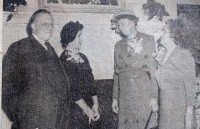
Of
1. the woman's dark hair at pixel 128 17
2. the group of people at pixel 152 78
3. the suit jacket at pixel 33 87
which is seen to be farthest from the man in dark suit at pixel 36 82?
the woman's dark hair at pixel 128 17

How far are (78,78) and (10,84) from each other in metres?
0.69

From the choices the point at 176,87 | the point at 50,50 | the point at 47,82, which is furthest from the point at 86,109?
the point at 176,87

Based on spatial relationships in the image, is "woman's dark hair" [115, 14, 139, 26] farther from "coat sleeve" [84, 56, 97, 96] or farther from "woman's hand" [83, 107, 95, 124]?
"woman's hand" [83, 107, 95, 124]

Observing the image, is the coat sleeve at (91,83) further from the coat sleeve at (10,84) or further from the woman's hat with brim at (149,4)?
the woman's hat with brim at (149,4)

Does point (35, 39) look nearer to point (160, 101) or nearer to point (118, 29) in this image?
point (118, 29)

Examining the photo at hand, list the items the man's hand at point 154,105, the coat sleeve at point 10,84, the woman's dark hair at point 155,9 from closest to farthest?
1. the coat sleeve at point 10,84
2. the man's hand at point 154,105
3. the woman's dark hair at point 155,9

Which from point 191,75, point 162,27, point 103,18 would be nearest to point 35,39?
point 103,18

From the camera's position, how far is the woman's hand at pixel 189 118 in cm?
423

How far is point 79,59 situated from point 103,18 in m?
0.51

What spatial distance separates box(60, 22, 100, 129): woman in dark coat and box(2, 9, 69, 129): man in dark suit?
0.07m

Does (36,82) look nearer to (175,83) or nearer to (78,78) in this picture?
(78,78)

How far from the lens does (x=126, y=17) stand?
4305 mm

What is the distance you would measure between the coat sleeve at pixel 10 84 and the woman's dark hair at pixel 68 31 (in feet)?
1.78

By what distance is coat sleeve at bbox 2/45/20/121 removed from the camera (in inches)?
157
